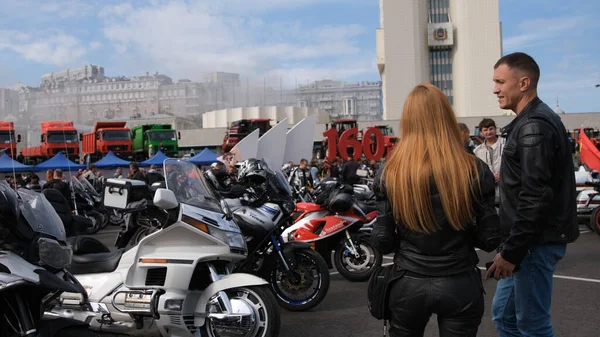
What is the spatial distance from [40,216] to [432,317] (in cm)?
366

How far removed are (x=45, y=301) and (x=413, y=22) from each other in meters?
88.4

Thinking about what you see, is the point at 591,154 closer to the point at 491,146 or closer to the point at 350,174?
the point at 491,146

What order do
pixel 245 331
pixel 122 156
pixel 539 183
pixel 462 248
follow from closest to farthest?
pixel 462 248, pixel 539 183, pixel 245 331, pixel 122 156

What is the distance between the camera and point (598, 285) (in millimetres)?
6699

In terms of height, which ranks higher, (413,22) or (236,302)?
(413,22)

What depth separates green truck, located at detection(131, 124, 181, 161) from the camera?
112ft

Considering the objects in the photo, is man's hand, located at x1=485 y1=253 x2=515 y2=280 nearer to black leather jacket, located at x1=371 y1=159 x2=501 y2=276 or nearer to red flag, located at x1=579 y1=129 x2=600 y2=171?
black leather jacket, located at x1=371 y1=159 x2=501 y2=276

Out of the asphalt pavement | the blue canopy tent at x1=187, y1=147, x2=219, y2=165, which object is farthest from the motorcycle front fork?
the blue canopy tent at x1=187, y1=147, x2=219, y2=165

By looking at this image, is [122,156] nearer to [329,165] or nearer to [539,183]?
[329,165]

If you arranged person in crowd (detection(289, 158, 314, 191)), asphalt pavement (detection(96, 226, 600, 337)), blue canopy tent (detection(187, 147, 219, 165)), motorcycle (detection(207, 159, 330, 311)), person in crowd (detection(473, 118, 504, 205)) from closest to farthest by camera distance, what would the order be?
asphalt pavement (detection(96, 226, 600, 337)) < motorcycle (detection(207, 159, 330, 311)) < person in crowd (detection(473, 118, 504, 205)) < person in crowd (detection(289, 158, 314, 191)) < blue canopy tent (detection(187, 147, 219, 165))

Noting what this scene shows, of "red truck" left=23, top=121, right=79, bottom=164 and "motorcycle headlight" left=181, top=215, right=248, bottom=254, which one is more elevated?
"red truck" left=23, top=121, right=79, bottom=164

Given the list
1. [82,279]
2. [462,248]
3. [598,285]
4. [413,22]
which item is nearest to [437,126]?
[462,248]

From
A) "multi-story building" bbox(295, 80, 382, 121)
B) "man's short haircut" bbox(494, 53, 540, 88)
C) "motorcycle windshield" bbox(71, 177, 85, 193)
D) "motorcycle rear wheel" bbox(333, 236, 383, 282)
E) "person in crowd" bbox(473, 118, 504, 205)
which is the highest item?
"multi-story building" bbox(295, 80, 382, 121)

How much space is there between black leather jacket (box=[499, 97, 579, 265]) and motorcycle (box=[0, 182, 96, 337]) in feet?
7.00
